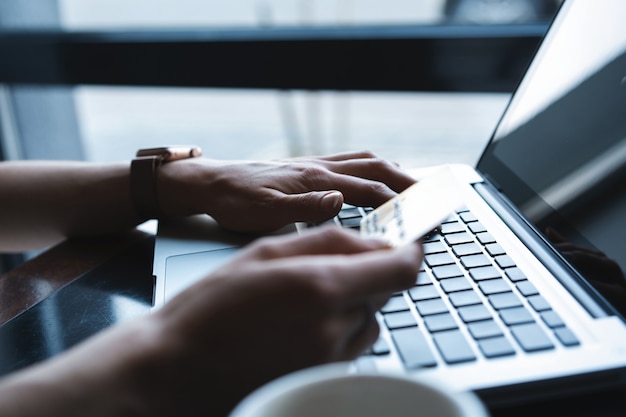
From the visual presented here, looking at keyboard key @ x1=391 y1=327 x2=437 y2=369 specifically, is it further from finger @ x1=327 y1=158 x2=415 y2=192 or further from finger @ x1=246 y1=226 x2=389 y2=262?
finger @ x1=327 y1=158 x2=415 y2=192

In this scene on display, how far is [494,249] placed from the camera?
0.55m

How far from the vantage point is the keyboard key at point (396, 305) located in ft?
1.50

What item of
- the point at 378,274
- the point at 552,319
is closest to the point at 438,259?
the point at 552,319

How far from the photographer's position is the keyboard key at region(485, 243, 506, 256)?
541mm

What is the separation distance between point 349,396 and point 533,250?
350 mm

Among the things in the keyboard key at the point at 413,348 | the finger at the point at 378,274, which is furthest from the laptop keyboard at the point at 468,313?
the finger at the point at 378,274

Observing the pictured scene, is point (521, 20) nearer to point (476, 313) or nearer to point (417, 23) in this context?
point (417, 23)

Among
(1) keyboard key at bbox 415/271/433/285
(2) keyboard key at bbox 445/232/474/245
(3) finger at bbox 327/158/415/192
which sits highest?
(3) finger at bbox 327/158/415/192

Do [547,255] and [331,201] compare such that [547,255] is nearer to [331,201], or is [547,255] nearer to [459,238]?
[459,238]

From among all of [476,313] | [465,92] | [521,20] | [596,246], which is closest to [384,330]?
[476,313]

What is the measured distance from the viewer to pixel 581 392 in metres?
0.39

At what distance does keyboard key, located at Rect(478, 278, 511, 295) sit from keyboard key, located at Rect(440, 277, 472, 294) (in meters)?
0.01

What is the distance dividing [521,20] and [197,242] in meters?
0.73

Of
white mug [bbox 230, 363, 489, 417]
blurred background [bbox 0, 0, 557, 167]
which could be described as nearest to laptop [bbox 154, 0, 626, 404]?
white mug [bbox 230, 363, 489, 417]
